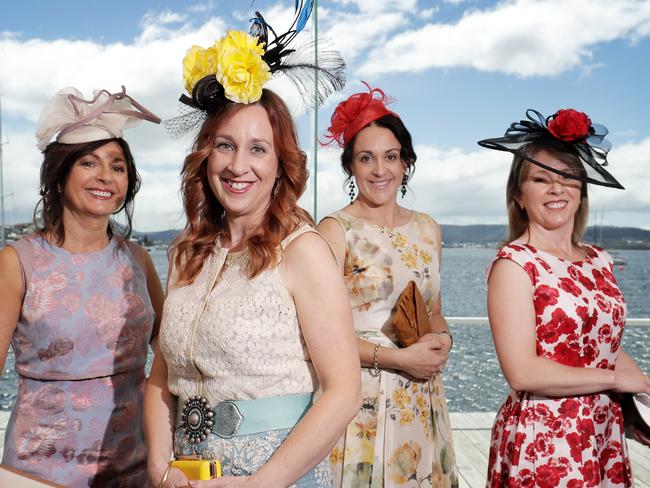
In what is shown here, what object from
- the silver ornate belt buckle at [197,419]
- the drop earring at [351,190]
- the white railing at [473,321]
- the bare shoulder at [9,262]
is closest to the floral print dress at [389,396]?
the drop earring at [351,190]

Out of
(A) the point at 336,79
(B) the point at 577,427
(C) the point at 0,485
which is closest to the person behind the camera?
(C) the point at 0,485

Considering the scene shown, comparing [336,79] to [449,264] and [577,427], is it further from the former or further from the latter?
[449,264]

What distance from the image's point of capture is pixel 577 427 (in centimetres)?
168

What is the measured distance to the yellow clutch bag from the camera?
1113 mm

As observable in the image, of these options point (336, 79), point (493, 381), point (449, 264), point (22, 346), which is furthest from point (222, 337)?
point (449, 264)

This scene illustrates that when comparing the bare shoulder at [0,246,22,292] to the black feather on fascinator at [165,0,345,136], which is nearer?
the black feather on fascinator at [165,0,345,136]

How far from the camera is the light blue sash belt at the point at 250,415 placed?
1186mm

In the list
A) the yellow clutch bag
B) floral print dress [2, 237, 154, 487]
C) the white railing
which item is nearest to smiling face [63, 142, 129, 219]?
floral print dress [2, 237, 154, 487]

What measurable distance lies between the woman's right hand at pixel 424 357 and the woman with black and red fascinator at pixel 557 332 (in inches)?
9.8

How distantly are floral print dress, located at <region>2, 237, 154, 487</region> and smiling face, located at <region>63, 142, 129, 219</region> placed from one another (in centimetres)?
13

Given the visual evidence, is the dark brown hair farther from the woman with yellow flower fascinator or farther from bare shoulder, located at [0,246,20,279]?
bare shoulder, located at [0,246,20,279]

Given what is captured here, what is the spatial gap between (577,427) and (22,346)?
137cm

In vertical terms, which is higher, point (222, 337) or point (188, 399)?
point (222, 337)

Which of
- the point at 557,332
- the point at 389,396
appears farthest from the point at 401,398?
the point at 557,332
